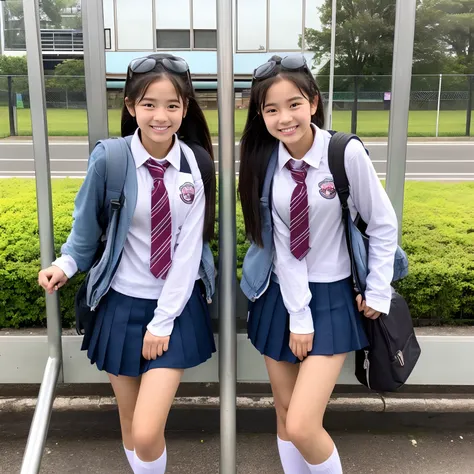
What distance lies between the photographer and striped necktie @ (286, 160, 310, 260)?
1.98 metres

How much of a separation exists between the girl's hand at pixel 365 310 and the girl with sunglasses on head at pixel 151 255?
59 cm

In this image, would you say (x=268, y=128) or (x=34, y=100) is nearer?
(x=268, y=128)

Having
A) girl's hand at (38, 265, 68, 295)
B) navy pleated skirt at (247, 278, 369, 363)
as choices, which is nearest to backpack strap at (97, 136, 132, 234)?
girl's hand at (38, 265, 68, 295)

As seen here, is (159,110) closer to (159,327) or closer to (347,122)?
(159,327)

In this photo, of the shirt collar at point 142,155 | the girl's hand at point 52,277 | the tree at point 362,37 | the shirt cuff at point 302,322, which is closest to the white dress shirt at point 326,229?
the shirt cuff at point 302,322

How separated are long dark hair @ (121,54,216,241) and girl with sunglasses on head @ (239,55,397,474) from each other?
14 cm

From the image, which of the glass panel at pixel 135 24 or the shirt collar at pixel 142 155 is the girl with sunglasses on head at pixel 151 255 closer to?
the shirt collar at pixel 142 155

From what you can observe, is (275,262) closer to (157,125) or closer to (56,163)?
(157,125)

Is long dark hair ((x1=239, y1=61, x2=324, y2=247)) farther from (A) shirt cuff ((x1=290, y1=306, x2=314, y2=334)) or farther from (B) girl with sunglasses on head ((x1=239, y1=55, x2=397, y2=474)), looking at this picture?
(A) shirt cuff ((x1=290, y1=306, x2=314, y2=334))

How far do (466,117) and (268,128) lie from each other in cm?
146

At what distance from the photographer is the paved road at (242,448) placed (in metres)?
2.93

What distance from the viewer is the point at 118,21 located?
2.73m

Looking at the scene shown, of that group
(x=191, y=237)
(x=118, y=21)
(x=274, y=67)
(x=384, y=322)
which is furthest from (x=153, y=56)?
(x=384, y=322)

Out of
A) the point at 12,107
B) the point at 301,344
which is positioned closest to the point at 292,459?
the point at 301,344
